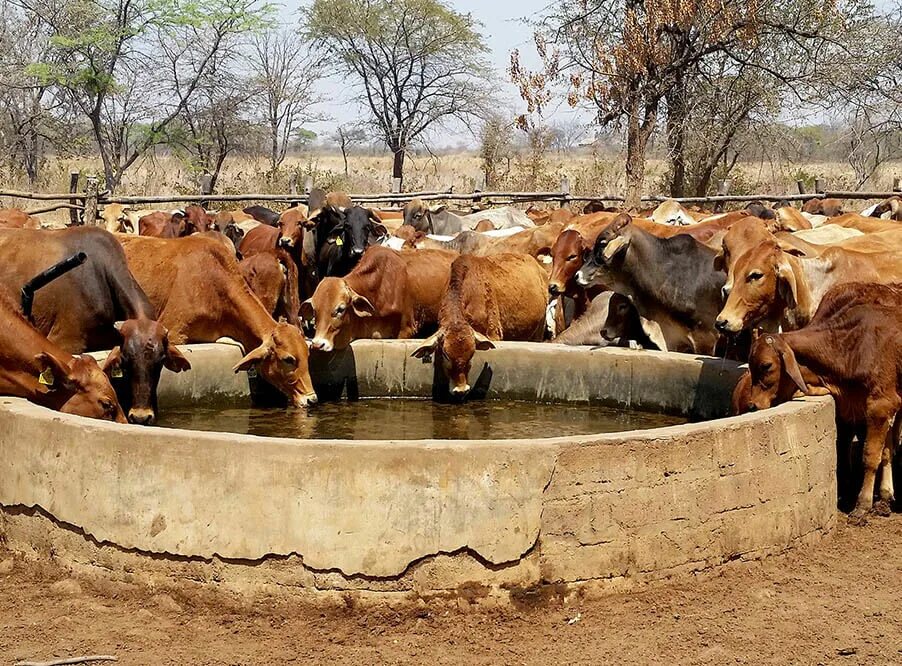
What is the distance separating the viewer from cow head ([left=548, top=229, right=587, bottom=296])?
1130 centimetres

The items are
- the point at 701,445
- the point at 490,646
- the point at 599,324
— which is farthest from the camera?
the point at 599,324

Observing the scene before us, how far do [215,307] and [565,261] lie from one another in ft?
13.4

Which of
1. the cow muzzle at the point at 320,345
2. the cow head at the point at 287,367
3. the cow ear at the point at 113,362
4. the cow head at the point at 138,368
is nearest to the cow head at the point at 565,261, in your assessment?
the cow muzzle at the point at 320,345

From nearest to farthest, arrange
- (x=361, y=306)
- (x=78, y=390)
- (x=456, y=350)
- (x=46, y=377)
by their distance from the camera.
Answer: (x=46, y=377) → (x=78, y=390) → (x=456, y=350) → (x=361, y=306)

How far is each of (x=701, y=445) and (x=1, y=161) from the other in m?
32.9

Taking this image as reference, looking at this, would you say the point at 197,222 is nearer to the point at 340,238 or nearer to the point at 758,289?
the point at 340,238

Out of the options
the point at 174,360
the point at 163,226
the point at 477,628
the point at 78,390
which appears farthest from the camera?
the point at 163,226

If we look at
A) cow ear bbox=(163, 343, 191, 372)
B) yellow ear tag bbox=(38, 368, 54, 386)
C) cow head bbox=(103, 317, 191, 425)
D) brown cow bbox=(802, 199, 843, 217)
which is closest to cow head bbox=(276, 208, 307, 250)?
cow ear bbox=(163, 343, 191, 372)

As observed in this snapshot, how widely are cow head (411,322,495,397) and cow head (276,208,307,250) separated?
4690 mm

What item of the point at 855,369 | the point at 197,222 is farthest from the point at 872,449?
the point at 197,222

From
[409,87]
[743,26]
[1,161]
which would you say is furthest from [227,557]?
[409,87]

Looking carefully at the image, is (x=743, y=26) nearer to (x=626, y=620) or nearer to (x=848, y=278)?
(x=848, y=278)

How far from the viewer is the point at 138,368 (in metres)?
6.91

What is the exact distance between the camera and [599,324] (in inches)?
404
